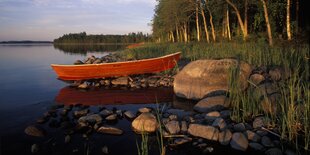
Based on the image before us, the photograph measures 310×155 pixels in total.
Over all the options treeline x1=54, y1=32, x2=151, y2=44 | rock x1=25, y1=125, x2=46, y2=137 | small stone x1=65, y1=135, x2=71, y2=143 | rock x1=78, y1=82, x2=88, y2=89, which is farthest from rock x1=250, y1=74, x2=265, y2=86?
treeline x1=54, y1=32, x2=151, y2=44

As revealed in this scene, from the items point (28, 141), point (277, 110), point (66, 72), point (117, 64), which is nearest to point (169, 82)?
point (117, 64)

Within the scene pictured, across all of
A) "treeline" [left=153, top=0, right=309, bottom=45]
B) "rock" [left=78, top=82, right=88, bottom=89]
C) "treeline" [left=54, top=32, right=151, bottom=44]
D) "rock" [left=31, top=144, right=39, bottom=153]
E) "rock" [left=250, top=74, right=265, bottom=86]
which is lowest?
"rock" [left=31, top=144, right=39, bottom=153]

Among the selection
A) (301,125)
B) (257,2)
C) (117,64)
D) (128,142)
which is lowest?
(128,142)

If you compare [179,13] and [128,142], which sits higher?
[179,13]

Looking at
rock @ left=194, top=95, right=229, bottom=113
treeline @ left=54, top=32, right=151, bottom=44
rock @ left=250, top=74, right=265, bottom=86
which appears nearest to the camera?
rock @ left=194, top=95, right=229, bottom=113

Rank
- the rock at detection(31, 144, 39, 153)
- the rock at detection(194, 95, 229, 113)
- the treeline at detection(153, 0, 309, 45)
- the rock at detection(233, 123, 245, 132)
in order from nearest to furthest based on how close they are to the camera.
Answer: the rock at detection(31, 144, 39, 153) → the rock at detection(233, 123, 245, 132) → the rock at detection(194, 95, 229, 113) → the treeline at detection(153, 0, 309, 45)

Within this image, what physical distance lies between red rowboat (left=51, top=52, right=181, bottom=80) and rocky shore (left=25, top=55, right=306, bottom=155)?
3.25m

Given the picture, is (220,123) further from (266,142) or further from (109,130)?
(109,130)

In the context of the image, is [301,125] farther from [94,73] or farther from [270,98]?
[94,73]

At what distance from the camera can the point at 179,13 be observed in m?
33.2

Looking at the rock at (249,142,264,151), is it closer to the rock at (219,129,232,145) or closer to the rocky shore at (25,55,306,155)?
the rocky shore at (25,55,306,155)

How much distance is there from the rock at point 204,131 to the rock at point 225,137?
0.10 m

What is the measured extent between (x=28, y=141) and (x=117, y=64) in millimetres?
6545

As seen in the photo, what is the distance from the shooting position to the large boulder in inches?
315
